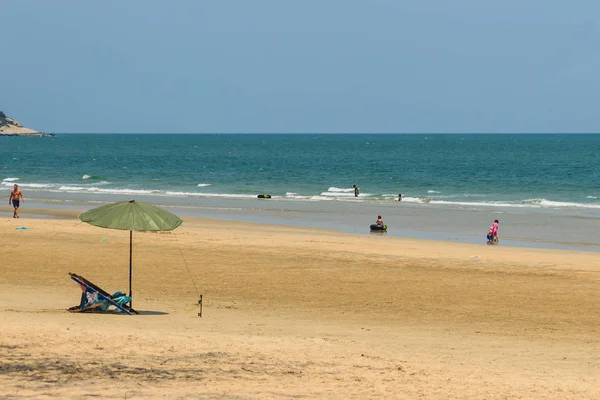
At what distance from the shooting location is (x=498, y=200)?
54.9m

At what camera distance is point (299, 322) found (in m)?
15.2

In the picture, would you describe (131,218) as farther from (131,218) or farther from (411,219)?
(411,219)

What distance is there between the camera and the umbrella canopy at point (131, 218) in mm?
14906

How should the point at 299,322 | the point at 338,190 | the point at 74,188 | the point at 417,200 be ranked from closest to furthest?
the point at 299,322 < the point at 417,200 < the point at 74,188 < the point at 338,190

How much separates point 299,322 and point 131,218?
3715mm

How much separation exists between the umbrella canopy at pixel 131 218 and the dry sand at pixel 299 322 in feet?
5.63

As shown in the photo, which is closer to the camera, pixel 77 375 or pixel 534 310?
pixel 77 375

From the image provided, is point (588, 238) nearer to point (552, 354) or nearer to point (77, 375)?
point (552, 354)

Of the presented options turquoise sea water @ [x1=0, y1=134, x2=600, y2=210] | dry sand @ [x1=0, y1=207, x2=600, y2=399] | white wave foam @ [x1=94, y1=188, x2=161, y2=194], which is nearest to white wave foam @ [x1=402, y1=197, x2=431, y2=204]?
turquoise sea water @ [x1=0, y1=134, x2=600, y2=210]

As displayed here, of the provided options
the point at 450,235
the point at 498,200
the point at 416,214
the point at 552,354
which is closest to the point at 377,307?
the point at 552,354

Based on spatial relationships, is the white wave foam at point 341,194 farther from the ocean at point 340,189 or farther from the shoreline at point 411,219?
the shoreline at point 411,219

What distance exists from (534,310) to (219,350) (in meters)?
7.72

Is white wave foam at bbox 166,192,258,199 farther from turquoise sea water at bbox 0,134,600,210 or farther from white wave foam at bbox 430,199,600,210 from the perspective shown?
white wave foam at bbox 430,199,600,210

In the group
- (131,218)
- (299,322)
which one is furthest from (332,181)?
(131,218)
